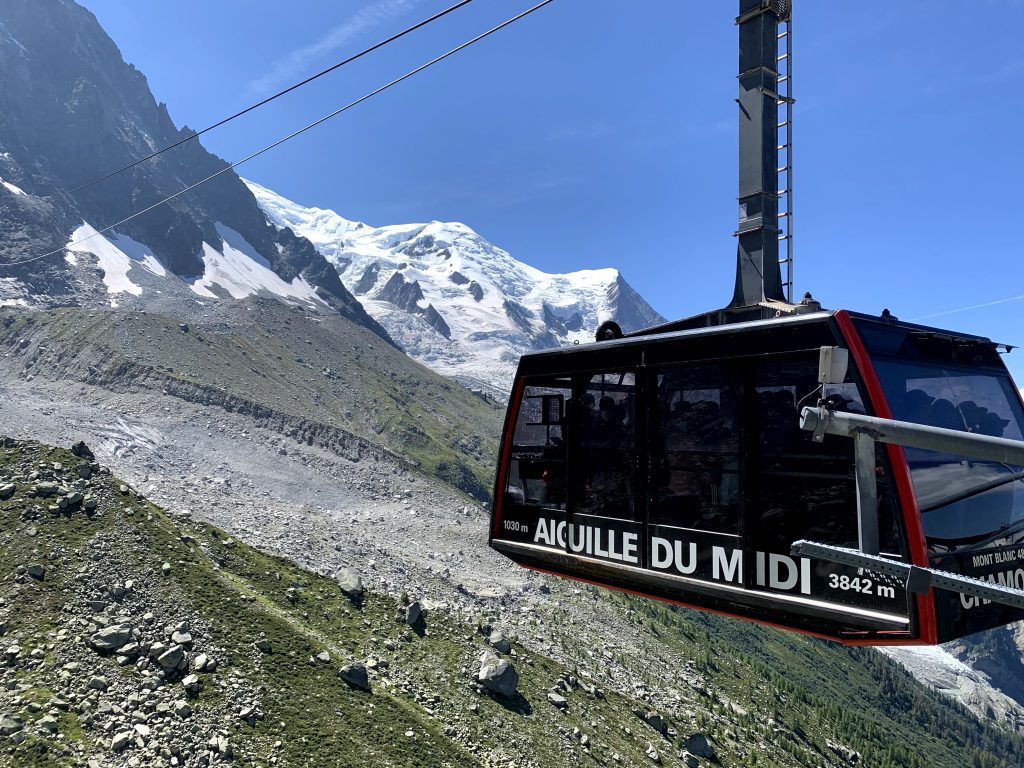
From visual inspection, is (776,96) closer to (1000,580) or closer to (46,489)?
(1000,580)

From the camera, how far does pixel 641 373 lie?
882 cm

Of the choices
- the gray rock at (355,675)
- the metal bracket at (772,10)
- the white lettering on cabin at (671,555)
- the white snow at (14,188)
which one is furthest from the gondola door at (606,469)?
the white snow at (14,188)

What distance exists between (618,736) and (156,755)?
3897 cm

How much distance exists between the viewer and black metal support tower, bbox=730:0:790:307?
10.5m

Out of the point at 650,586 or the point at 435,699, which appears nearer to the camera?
the point at 650,586

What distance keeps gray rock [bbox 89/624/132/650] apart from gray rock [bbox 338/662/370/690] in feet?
45.0

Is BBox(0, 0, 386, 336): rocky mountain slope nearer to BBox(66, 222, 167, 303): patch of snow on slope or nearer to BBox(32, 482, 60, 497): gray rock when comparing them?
BBox(66, 222, 167, 303): patch of snow on slope

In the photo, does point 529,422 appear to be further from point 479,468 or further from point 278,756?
point 479,468

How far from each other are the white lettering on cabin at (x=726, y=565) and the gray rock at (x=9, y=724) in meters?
36.4

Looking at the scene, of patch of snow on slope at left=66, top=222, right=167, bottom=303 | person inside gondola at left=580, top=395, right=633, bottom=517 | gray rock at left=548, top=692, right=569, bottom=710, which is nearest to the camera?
person inside gondola at left=580, top=395, right=633, bottom=517

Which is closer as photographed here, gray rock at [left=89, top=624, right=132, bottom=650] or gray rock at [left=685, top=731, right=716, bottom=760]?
gray rock at [left=89, top=624, right=132, bottom=650]

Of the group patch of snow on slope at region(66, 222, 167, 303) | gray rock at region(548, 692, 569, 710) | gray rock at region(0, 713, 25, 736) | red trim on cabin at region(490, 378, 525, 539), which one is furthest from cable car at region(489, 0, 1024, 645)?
patch of snow on slope at region(66, 222, 167, 303)

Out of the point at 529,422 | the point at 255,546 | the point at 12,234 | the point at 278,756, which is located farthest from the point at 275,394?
the point at 529,422

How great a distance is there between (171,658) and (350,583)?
2014 cm
